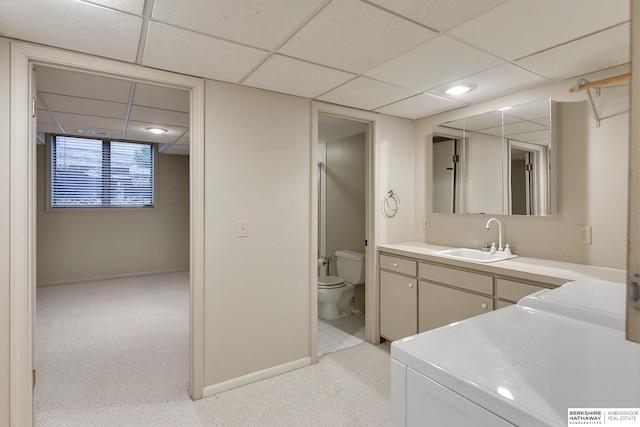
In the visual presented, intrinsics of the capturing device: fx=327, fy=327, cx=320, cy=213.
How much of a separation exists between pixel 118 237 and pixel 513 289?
5.62m

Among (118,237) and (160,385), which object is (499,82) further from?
(118,237)

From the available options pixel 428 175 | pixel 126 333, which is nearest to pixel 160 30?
pixel 428 175

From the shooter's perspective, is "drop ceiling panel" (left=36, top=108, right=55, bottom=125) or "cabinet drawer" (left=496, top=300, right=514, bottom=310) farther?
"drop ceiling panel" (left=36, top=108, right=55, bottom=125)

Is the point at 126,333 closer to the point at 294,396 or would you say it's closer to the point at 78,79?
the point at 294,396

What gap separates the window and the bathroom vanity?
4545 millimetres

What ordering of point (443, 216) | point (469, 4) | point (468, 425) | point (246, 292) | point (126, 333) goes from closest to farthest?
1. point (468, 425)
2. point (469, 4)
3. point (246, 292)
4. point (443, 216)
5. point (126, 333)

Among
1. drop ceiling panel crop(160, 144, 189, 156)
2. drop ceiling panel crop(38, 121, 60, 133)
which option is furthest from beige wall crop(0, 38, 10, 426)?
drop ceiling panel crop(160, 144, 189, 156)

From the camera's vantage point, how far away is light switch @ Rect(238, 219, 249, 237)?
93.1 inches

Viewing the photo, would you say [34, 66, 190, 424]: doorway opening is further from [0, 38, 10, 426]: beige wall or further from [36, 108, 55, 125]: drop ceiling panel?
[0, 38, 10, 426]: beige wall

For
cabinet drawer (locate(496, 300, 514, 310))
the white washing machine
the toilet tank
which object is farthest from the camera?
the toilet tank

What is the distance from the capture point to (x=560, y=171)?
2279mm

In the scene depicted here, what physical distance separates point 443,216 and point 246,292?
75.5 inches

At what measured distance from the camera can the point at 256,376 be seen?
243cm

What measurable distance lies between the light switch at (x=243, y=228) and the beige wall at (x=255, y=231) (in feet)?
0.08
